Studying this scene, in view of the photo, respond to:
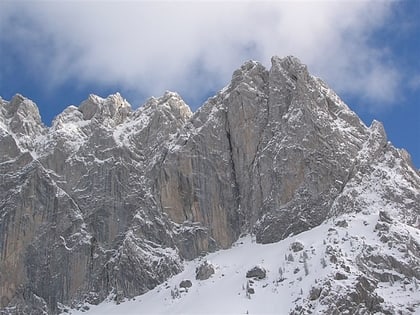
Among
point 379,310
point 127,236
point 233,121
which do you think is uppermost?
point 233,121

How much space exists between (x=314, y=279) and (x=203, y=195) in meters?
30.5

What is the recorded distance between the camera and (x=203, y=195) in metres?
110

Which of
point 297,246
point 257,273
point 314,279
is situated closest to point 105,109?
point 257,273

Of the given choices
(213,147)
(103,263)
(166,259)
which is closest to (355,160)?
(213,147)

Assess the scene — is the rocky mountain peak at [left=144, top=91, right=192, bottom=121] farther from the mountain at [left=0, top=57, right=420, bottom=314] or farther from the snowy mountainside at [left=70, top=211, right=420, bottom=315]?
the snowy mountainside at [left=70, top=211, right=420, bottom=315]

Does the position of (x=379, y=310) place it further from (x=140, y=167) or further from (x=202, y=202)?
(x=140, y=167)

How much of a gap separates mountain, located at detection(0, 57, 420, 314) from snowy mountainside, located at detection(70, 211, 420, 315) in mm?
328

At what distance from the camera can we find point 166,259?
104 metres

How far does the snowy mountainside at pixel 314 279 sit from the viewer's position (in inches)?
3135

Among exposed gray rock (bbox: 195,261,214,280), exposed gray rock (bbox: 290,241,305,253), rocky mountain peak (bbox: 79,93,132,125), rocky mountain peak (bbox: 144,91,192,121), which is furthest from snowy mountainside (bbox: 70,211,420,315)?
rocky mountain peak (bbox: 79,93,132,125)

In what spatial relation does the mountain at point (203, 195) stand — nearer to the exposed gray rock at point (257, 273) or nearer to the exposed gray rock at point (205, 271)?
the exposed gray rock at point (205, 271)

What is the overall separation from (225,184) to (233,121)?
32.0 ft

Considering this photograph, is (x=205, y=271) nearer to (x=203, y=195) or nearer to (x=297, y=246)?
(x=297, y=246)

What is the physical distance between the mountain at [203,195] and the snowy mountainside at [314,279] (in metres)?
0.33
